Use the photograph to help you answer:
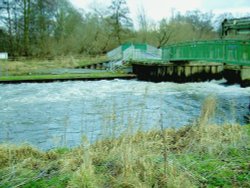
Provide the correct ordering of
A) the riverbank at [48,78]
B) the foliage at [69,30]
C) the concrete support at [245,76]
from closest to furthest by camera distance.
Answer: the riverbank at [48,78] → the concrete support at [245,76] → the foliage at [69,30]

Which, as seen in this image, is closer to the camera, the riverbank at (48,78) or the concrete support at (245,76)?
the riverbank at (48,78)

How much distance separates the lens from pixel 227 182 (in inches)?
178

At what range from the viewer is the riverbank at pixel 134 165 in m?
4.48

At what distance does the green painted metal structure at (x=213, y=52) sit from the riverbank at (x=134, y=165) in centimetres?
1501

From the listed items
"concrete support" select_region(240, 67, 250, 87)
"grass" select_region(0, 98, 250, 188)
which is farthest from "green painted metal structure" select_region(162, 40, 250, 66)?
"grass" select_region(0, 98, 250, 188)

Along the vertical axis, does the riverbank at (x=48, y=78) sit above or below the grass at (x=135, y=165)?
above

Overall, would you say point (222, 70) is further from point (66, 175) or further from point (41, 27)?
point (66, 175)

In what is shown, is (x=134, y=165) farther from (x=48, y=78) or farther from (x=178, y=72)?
(x=178, y=72)

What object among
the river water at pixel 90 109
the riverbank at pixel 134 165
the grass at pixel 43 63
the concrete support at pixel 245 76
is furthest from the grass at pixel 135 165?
the grass at pixel 43 63

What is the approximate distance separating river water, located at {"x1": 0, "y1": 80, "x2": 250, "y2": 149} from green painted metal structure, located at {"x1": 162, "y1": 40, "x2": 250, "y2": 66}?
202cm

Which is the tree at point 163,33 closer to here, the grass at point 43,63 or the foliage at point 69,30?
the foliage at point 69,30

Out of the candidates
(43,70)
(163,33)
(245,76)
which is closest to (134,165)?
(245,76)

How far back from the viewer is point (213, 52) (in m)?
24.0

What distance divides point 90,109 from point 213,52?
11897 mm
